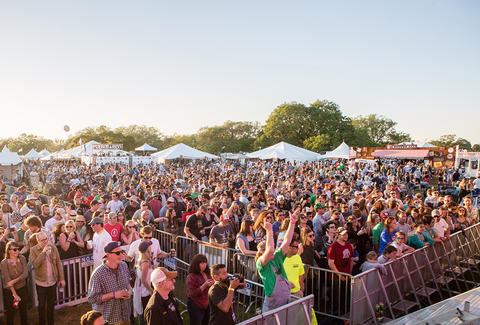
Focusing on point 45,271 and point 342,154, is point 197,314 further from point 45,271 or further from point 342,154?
point 342,154

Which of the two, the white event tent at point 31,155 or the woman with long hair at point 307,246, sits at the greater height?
the white event tent at point 31,155

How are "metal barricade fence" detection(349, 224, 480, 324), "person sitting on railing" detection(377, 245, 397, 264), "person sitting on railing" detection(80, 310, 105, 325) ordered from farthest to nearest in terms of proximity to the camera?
"person sitting on railing" detection(377, 245, 397, 264)
"metal barricade fence" detection(349, 224, 480, 324)
"person sitting on railing" detection(80, 310, 105, 325)

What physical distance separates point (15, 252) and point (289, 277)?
3978 mm

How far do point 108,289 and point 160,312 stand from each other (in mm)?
853

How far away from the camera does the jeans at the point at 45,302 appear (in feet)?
15.0

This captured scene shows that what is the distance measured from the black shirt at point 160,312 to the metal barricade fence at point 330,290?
2725mm

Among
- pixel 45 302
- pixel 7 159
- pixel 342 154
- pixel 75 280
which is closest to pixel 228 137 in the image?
pixel 342 154

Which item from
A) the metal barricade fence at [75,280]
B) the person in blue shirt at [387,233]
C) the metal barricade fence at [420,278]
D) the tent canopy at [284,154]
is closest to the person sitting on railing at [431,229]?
the metal barricade fence at [420,278]

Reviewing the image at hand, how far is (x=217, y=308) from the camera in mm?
3197

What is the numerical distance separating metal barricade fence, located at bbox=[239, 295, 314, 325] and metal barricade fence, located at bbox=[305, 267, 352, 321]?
4.56 ft

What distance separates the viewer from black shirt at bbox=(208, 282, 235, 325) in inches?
126

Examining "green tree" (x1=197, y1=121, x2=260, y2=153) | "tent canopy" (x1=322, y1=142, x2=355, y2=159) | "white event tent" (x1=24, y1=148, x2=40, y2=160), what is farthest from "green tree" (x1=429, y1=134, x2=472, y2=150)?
"white event tent" (x1=24, y1=148, x2=40, y2=160)

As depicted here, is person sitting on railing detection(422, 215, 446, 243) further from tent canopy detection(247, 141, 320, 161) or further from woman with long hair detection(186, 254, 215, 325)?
tent canopy detection(247, 141, 320, 161)

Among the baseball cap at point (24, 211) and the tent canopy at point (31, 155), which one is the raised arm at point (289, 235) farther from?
the tent canopy at point (31, 155)
